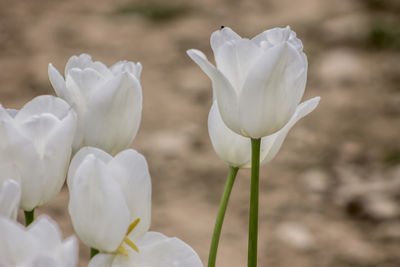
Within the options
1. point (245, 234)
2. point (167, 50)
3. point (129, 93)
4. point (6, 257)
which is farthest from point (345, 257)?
point (6, 257)

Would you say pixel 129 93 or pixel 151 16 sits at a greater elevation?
pixel 129 93

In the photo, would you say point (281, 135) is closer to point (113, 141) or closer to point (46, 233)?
point (113, 141)

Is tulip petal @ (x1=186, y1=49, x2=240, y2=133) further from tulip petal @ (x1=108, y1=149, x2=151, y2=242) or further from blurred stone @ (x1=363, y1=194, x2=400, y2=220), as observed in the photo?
blurred stone @ (x1=363, y1=194, x2=400, y2=220)

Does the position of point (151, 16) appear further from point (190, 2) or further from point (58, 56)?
point (58, 56)

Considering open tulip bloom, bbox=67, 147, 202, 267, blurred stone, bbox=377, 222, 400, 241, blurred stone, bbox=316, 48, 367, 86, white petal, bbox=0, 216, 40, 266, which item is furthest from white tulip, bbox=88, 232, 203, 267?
blurred stone, bbox=316, 48, 367, 86

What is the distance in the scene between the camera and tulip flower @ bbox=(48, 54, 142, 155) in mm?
562

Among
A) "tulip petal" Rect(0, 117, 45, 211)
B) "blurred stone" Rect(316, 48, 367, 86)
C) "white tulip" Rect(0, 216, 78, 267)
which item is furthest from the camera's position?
"blurred stone" Rect(316, 48, 367, 86)

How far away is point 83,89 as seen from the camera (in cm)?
58

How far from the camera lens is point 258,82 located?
55 cm

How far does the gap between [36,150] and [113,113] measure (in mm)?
84

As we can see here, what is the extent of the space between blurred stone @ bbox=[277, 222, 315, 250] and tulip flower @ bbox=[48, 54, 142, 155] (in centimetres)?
132

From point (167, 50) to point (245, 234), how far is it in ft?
3.23

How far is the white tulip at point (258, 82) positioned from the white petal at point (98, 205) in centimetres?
11

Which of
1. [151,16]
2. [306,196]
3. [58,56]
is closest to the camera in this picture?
[306,196]
